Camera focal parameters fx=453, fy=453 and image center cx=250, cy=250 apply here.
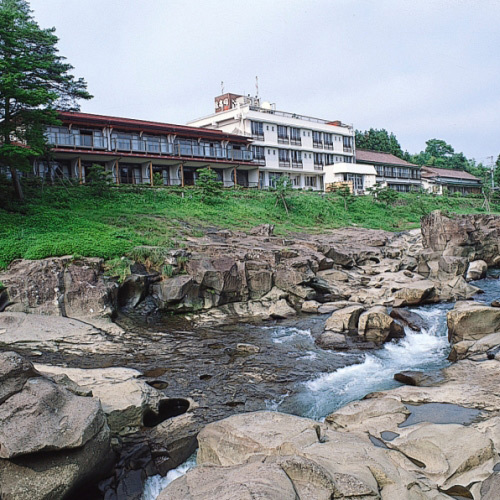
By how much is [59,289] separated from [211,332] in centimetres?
667

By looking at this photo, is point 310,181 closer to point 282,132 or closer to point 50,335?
point 282,132

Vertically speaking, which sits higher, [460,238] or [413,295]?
[460,238]

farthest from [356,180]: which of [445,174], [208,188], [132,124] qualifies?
[132,124]

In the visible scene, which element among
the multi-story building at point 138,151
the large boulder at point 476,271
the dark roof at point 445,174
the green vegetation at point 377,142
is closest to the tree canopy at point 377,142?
the green vegetation at point 377,142

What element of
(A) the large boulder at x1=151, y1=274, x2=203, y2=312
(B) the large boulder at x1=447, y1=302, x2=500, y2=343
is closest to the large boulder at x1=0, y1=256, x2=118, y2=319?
(A) the large boulder at x1=151, y1=274, x2=203, y2=312

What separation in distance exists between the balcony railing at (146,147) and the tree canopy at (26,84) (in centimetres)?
740

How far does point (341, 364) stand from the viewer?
15.4 m

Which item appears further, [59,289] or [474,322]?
[59,289]

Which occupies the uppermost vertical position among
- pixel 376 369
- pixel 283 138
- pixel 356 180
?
pixel 283 138

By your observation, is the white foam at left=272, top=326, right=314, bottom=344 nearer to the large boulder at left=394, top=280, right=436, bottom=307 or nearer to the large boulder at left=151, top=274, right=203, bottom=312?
the large boulder at left=151, top=274, right=203, bottom=312

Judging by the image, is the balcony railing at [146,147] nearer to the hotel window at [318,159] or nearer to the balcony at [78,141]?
the balcony at [78,141]

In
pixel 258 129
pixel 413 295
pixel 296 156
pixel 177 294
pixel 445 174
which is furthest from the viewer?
pixel 445 174

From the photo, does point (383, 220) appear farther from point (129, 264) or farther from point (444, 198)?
point (129, 264)

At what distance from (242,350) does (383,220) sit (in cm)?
3742
